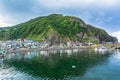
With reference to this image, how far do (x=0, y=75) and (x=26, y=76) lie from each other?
1203 cm

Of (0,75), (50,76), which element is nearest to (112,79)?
(50,76)

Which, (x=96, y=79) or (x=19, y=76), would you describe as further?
(x=19, y=76)

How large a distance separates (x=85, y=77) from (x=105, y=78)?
8583mm

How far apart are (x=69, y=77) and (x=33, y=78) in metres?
15.6

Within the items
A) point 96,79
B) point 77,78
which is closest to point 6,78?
point 77,78

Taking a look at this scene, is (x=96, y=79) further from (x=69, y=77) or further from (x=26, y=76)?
(x=26, y=76)

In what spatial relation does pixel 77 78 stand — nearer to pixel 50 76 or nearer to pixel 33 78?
pixel 50 76

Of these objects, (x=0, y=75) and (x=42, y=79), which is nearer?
(x=42, y=79)

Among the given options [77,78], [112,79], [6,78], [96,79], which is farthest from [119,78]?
[6,78]

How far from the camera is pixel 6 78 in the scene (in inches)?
3656

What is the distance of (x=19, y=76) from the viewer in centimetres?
9744

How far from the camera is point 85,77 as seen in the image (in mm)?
95312

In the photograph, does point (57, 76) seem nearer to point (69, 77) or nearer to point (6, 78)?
point (69, 77)

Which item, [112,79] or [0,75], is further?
[0,75]
